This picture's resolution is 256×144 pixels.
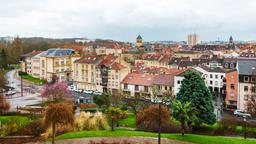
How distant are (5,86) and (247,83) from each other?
131 feet

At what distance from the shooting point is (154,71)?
6362cm

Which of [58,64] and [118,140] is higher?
[58,64]

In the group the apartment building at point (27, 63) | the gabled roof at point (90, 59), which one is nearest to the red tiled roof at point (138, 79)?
the gabled roof at point (90, 59)

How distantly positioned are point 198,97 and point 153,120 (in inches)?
221

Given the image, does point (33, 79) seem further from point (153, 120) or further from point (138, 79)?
point (153, 120)

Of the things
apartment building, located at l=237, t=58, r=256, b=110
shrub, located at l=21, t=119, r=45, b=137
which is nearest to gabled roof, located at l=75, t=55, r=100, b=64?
apartment building, located at l=237, t=58, r=256, b=110

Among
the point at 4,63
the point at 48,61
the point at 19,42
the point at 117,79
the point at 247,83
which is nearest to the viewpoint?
the point at 247,83

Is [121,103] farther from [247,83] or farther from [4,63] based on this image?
[4,63]

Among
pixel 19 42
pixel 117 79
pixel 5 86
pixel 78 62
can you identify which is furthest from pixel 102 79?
pixel 19 42

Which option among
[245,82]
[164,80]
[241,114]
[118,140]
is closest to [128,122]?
[118,140]

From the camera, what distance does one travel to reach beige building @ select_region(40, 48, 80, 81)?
79375mm

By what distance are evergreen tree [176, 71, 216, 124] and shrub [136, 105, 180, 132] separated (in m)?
3.25

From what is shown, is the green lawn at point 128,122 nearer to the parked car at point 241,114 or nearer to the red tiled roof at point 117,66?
the parked car at point 241,114

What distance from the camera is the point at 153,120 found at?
30062 mm
